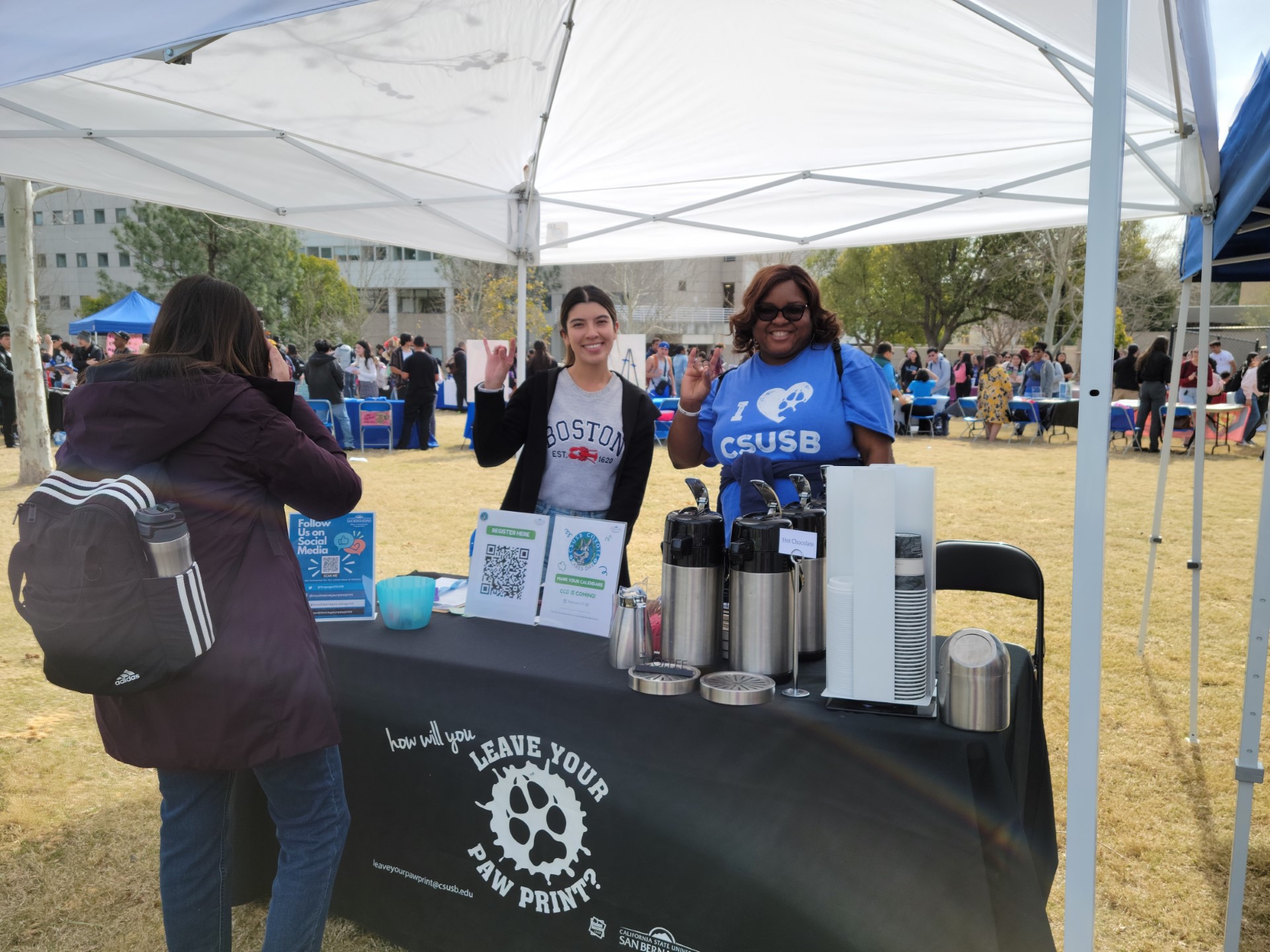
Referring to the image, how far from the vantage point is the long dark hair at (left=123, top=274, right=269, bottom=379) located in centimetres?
157

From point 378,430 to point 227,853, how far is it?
1131cm

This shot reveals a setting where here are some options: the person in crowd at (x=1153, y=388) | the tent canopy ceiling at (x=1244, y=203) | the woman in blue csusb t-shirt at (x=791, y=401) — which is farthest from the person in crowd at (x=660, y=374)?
the woman in blue csusb t-shirt at (x=791, y=401)

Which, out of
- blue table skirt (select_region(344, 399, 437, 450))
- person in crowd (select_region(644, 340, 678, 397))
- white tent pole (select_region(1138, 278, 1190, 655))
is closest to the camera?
white tent pole (select_region(1138, 278, 1190, 655))

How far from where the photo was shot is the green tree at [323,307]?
35.9m

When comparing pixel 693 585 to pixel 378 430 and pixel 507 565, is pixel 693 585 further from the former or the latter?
pixel 378 430

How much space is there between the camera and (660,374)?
15953 mm

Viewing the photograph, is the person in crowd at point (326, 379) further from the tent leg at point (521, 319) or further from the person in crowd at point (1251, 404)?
the person in crowd at point (1251, 404)

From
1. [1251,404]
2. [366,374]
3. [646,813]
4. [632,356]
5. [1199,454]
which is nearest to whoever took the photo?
[646,813]

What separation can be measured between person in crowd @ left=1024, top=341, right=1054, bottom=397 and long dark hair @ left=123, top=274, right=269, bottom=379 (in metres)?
14.4

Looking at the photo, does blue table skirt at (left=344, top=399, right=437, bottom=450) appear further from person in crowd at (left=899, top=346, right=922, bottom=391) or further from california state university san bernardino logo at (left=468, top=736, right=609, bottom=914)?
california state university san bernardino logo at (left=468, top=736, right=609, bottom=914)

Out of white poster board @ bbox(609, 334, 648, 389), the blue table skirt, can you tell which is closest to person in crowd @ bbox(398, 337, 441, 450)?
the blue table skirt

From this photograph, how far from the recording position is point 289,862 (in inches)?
66.0

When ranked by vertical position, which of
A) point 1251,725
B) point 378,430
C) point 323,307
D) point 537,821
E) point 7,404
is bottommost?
point 537,821

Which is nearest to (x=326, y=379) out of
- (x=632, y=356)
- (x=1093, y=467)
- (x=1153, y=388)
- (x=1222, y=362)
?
(x=632, y=356)
